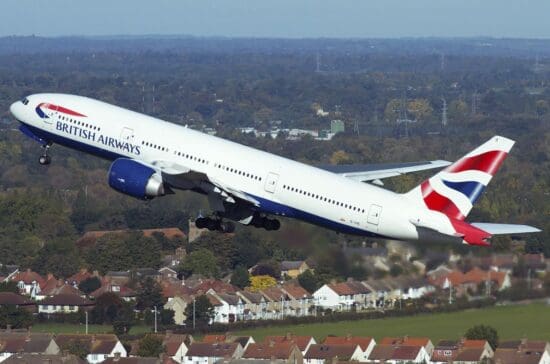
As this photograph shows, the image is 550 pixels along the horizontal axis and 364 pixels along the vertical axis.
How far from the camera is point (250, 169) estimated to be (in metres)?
78.6

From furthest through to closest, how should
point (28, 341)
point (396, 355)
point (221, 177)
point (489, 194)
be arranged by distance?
point (489, 194), point (28, 341), point (396, 355), point (221, 177)

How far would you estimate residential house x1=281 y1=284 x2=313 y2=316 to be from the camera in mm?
127688

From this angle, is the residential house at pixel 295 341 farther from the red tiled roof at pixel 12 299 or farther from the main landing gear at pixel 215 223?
the main landing gear at pixel 215 223

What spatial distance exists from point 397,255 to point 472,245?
399cm

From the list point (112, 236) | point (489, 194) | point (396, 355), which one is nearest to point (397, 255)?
point (396, 355)

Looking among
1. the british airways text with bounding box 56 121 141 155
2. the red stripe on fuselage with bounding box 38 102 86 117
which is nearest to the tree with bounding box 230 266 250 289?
the red stripe on fuselage with bounding box 38 102 86 117

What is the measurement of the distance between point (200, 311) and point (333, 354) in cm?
2465

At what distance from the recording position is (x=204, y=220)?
82438mm

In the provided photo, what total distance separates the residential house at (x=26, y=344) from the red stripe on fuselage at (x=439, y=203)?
51.4 meters

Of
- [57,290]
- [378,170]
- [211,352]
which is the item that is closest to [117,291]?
[57,290]

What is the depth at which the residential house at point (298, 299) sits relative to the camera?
128 meters

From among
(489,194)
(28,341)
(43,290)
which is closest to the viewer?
(28,341)

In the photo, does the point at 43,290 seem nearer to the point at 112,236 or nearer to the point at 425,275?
the point at 112,236

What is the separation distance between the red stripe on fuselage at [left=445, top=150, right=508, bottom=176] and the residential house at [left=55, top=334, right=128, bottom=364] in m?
50.5
